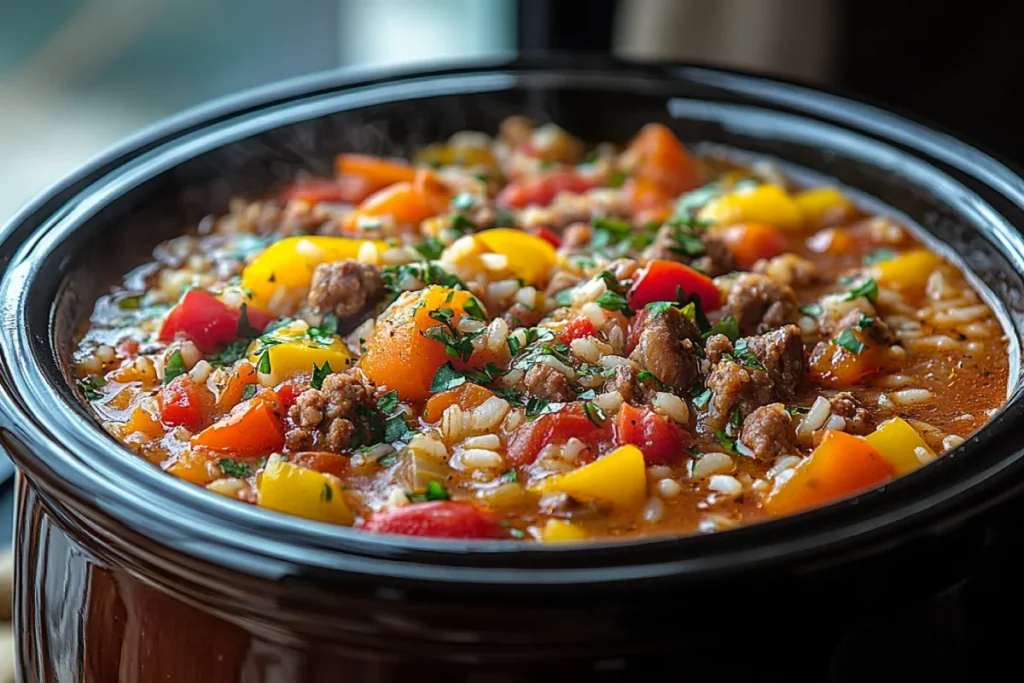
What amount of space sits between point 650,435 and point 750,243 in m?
1.18

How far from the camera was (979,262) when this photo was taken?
3549mm

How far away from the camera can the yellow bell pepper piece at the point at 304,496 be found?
2447 mm

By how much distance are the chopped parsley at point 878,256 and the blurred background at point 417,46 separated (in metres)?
1.46

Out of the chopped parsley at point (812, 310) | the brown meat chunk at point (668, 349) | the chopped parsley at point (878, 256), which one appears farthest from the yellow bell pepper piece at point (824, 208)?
the brown meat chunk at point (668, 349)

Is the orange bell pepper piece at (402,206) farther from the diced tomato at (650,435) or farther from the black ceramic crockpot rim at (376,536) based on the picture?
the diced tomato at (650,435)

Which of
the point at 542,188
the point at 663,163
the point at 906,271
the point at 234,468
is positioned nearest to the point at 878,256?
the point at 906,271

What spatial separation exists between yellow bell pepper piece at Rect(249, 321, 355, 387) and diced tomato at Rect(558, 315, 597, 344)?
52 centimetres

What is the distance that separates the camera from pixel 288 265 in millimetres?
3363

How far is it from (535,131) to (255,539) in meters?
2.81

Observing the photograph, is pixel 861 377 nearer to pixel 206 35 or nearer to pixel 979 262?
pixel 979 262

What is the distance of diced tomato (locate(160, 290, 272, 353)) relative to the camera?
3195 mm

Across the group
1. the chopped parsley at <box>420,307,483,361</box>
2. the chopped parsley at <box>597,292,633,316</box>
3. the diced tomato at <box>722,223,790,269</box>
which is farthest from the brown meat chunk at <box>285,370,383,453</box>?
the diced tomato at <box>722,223,790,269</box>

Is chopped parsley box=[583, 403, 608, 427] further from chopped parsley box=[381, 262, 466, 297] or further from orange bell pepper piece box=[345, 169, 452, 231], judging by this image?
orange bell pepper piece box=[345, 169, 452, 231]

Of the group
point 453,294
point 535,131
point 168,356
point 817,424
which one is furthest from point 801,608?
point 535,131
